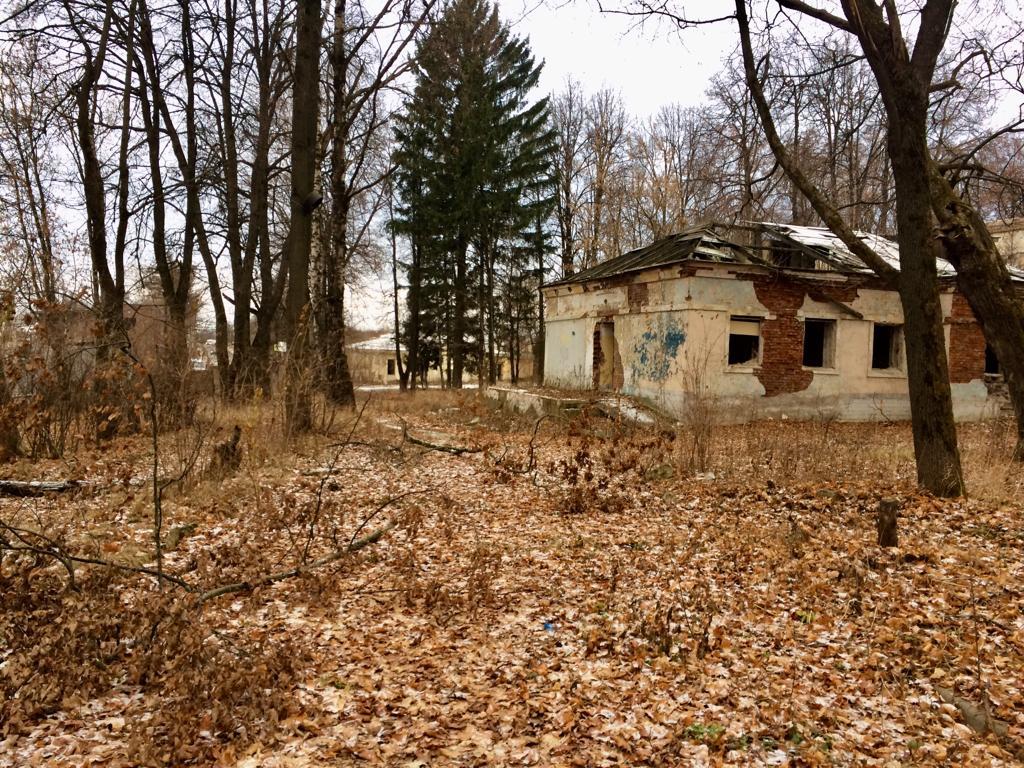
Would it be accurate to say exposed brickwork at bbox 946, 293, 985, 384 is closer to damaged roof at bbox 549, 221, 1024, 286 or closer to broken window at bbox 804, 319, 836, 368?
damaged roof at bbox 549, 221, 1024, 286

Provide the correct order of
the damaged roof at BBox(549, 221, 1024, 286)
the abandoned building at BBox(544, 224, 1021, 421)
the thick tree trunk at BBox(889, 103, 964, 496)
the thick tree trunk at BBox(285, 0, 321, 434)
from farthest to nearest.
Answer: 1. the damaged roof at BBox(549, 221, 1024, 286)
2. the abandoned building at BBox(544, 224, 1021, 421)
3. the thick tree trunk at BBox(285, 0, 321, 434)
4. the thick tree trunk at BBox(889, 103, 964, 496)

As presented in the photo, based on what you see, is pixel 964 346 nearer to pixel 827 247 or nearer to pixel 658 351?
pixel 827 247

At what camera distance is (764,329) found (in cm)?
1602

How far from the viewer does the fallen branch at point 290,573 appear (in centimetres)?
483

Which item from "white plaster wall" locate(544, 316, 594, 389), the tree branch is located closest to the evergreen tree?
"white plaster wall" locate(544, 316, 594, 389)

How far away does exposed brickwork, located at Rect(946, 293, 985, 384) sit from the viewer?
18.0 metres

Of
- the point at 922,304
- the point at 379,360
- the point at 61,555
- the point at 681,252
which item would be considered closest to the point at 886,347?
the point at 681,252

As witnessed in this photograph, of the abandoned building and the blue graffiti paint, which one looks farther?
the blue graffiti paint

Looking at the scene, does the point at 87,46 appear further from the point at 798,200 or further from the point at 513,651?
the point at 798,200

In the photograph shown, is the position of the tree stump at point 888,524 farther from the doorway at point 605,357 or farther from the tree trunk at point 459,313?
the tree trunk at point 459,313

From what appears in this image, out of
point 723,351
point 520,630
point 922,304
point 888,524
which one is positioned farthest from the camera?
point 723,351

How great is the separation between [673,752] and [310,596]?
2953 mm

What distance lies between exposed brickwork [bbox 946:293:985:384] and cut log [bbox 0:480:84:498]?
19488 mm

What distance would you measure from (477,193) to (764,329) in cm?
1570
